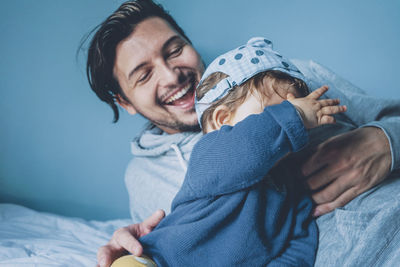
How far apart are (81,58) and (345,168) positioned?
1288 mm

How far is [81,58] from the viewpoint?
142cm

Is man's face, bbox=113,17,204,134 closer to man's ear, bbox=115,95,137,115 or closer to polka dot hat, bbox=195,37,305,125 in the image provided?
man's ear, bbox=115,95,137,115

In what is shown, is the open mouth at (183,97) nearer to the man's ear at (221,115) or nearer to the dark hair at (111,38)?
the dark hair at (111,38)

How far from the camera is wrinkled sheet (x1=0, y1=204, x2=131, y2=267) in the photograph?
95 cm

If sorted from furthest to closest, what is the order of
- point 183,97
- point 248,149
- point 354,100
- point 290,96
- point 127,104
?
point 127,104, point 183,97, point 354,100, point 290,96, point 248,149

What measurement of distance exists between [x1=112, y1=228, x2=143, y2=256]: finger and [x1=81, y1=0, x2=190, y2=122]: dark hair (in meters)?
0.67

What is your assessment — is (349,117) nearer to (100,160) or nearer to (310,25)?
(310,25)

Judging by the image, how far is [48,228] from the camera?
1288 mm

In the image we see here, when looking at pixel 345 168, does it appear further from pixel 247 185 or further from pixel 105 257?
pixel 105 257

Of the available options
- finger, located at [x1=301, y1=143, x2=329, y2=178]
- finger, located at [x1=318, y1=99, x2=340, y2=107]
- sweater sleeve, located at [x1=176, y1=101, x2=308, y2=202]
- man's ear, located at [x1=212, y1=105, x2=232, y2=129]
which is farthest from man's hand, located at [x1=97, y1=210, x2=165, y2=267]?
finger, located at [x1=318, y1=99, x2=340, y2=107]

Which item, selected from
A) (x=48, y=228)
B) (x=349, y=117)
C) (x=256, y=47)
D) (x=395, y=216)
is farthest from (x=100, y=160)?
(x=395, y=216)

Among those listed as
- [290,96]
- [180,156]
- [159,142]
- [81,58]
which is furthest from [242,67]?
[81,58]

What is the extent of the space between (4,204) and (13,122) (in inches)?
16.7

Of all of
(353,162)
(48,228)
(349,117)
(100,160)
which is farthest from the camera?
(100,160)
